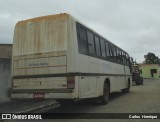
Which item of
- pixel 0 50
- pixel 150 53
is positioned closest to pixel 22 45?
pixel 0 50

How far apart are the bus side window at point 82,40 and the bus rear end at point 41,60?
0.83 m

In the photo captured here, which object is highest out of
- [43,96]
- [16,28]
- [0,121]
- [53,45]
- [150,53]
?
[150,53]

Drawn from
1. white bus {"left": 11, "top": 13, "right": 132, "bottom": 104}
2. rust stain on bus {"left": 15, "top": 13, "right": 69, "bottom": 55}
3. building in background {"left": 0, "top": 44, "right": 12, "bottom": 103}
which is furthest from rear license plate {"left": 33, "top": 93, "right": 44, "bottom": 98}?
building in background {"left": 0, "top": 44, "right": 12, "bottom": 103}

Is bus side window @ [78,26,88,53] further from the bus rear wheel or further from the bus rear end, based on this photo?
the bus rear wheel

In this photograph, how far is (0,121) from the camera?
9.90 meters

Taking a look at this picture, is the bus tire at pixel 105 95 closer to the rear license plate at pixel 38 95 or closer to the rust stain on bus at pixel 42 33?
the rear license plate at pixel 38 95

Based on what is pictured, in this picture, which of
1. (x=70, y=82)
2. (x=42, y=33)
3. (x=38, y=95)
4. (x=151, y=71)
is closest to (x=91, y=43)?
(x=42, y=33)

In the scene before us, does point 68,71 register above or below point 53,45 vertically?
below

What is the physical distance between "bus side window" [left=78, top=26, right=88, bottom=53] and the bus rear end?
2.72 feet

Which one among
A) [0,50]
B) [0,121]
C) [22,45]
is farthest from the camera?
[0,50]

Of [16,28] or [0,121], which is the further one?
[16,28]

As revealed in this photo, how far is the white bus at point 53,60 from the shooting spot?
33.6ft

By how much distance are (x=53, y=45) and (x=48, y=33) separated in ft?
1.70

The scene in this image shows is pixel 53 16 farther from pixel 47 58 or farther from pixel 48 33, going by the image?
pixel 47 58
